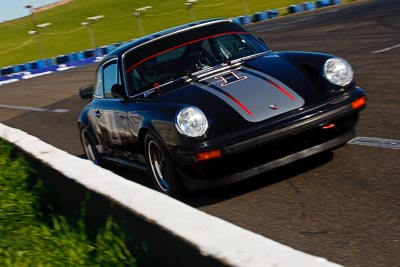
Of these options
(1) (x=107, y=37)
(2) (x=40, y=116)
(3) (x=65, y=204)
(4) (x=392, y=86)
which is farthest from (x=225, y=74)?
(1) (x=107, y=37)

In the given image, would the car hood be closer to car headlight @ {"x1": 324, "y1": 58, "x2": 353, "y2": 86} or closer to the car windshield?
car headlight @ {"x1": 324, "y1": 58, "x2": 353, "y2": 86}

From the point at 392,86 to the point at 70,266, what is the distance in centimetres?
594

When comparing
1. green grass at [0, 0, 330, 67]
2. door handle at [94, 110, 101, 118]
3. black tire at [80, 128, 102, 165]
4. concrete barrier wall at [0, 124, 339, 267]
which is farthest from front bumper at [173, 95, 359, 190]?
green grass at [0, 0, 330, 67]

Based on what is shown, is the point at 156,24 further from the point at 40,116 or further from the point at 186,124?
the point at 186,124

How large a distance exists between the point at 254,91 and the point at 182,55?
46.0 inches

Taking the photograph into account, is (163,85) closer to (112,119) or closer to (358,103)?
(112,119)

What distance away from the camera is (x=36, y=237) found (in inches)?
167

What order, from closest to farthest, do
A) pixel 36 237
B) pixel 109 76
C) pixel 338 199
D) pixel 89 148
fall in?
pixel 36 237
pixel 338 199
pixel 109 76
pixel 89 148

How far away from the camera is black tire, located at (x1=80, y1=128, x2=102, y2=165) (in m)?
7.33

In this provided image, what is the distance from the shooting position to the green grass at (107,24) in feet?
164

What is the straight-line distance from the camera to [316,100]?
17.0ft

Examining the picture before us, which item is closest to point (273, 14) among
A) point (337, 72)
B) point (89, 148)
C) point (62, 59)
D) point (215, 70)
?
point (62, 59)

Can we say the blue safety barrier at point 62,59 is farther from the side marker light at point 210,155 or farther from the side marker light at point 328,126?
the side marker light at point 210,155

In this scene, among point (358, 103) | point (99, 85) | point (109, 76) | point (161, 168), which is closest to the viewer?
point (358, 103)
